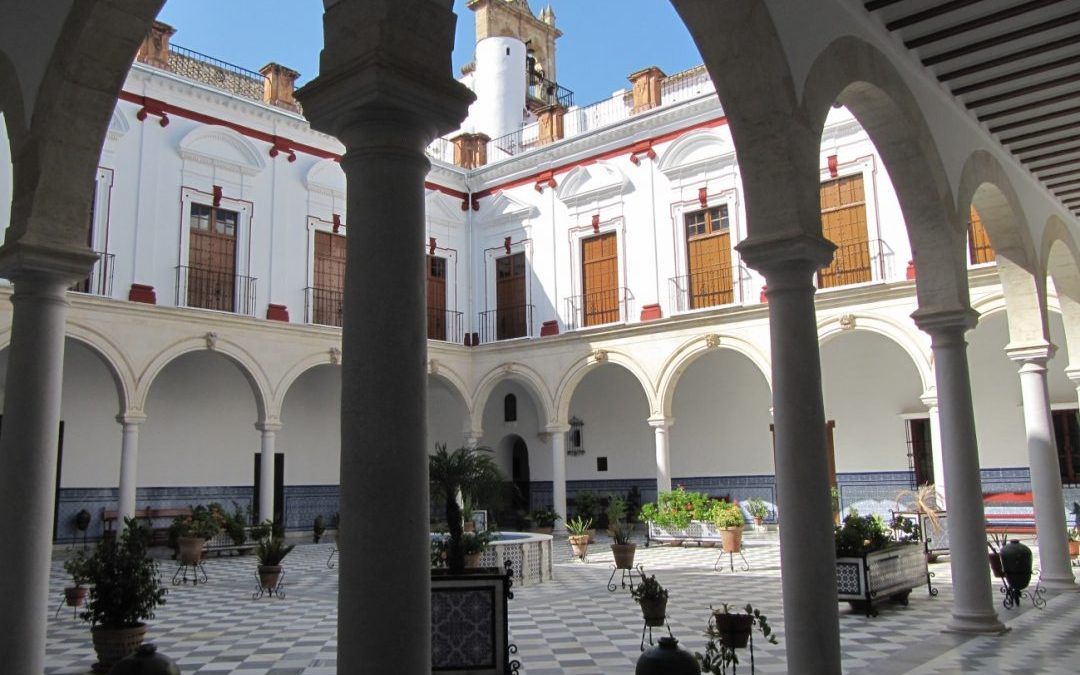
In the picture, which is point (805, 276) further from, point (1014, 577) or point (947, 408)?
point (1014, 577)

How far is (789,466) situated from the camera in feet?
15.8

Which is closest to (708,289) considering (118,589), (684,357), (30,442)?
(684,357)

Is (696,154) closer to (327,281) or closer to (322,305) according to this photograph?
(327,281)

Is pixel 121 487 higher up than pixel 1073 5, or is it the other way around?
pixel 1073 5

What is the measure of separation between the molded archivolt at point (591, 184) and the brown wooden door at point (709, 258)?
6.22 feet

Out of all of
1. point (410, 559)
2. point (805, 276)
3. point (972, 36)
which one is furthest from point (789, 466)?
point (972, 36)

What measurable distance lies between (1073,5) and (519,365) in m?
14.0

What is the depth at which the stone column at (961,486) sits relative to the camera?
7.10 metres

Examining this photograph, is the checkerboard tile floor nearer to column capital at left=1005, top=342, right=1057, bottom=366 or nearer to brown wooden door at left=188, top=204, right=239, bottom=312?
column capital at left=1005, top=342, right=1057, bottom=366

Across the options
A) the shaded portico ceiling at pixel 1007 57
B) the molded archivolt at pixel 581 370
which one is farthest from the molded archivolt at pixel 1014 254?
the molded archivolt at pixel 581 370

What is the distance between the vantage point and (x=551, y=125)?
19969 millimetres

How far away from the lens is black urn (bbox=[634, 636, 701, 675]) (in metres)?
3.99

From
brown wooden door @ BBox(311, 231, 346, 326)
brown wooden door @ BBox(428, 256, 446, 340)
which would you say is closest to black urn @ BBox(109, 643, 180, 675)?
brown wooden door @ BBox(311, 231, 346, 326)

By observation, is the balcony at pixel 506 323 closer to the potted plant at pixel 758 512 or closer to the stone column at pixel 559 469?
the stone column at pixel 559 469
